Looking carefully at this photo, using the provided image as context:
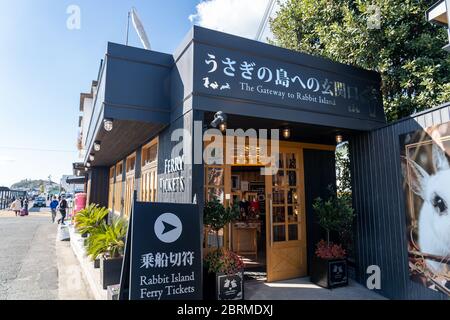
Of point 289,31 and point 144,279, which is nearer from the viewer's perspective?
point 144,279

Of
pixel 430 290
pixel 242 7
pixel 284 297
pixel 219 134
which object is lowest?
pixel 284 297

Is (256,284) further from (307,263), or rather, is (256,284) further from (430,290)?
(430,290)

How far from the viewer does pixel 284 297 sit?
439cm

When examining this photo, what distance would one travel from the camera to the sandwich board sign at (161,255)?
2641 mm

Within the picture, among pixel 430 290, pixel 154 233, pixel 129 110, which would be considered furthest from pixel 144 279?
pixel 430 290

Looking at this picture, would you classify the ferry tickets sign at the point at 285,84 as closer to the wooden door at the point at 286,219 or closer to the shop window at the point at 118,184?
the wooden door at the point at 286,219

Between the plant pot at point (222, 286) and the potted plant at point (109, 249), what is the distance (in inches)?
61.2

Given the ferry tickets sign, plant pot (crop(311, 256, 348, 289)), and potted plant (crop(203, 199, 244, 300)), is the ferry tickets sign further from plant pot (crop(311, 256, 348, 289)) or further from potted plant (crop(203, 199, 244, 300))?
plant pot (crop(311, 256, 348, 289))

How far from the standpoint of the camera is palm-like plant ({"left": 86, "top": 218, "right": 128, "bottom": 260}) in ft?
15.0

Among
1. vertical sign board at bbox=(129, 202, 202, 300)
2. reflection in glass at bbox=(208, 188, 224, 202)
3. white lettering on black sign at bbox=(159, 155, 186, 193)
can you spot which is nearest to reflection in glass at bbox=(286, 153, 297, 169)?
reflection in glass at bbox=(208, 188, 224, 202)

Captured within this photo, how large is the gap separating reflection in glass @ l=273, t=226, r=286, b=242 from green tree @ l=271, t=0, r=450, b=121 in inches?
130

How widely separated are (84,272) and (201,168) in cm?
403

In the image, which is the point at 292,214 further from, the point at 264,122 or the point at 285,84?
the point at 285,84

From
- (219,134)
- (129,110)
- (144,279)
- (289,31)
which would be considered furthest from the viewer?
(289,31)
